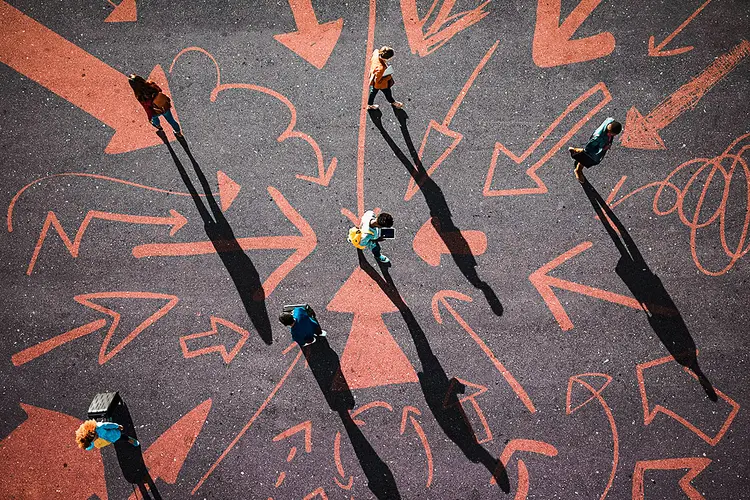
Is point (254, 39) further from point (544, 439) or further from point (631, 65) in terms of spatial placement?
point (544, 439)

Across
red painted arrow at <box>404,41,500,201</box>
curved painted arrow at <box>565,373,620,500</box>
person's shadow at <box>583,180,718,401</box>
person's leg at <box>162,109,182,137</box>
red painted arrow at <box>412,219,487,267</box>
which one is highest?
person's leg at <box>162,109,182,137</box>

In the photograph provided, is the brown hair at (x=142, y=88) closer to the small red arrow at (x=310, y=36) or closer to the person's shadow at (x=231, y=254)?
the person's shadow at (x=231, y=254)

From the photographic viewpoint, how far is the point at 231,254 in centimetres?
626

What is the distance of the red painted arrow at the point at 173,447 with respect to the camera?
5.95 meters

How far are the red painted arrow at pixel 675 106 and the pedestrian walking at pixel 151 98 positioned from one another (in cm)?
607

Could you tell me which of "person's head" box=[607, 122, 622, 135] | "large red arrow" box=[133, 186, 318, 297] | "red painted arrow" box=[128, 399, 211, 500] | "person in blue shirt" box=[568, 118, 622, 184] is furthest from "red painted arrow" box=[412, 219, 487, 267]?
"red painted arrow" box=[128, 399, 211, 500]

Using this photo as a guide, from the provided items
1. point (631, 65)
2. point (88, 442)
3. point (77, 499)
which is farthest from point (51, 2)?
point (631, 65)

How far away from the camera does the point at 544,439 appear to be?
5934 millimetres

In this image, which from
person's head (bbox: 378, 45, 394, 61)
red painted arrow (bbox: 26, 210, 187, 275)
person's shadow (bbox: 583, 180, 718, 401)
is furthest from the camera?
red painted arrow (bbox: 26, 210, 187, 275)

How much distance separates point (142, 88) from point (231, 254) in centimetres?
228

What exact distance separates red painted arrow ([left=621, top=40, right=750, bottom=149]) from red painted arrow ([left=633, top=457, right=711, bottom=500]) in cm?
410

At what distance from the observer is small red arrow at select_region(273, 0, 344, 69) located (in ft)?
21.6

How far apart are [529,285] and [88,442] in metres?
5.55

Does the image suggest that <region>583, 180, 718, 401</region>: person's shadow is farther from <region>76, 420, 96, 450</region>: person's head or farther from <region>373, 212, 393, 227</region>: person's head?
<region>76, 420, 96, 450</region>: person's head
